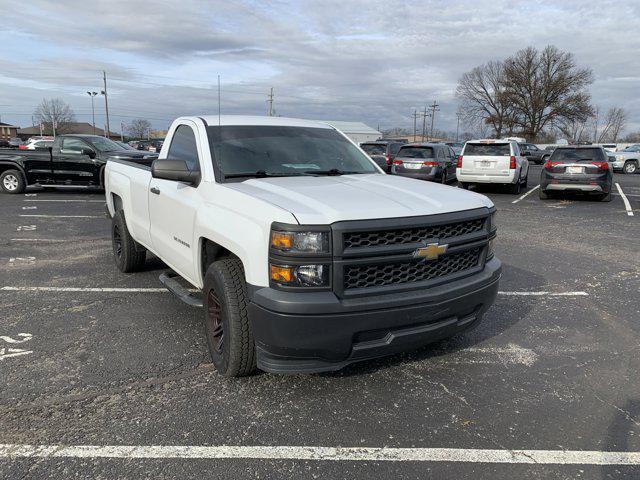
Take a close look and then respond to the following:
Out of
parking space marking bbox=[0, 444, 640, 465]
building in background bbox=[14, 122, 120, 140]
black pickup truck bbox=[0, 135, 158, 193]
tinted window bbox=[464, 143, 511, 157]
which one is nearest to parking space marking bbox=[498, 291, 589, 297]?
parking space marking bbox=[0, 444, 640, 465]

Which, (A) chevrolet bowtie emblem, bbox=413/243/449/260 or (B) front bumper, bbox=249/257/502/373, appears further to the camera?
(A) chevrolet bowtie emblem, bbox=413/243/449/260

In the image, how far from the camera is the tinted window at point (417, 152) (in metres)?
16.1

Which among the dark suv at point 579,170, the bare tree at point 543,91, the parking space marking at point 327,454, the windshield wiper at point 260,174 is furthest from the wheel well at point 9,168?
the bare tree at point 543,91

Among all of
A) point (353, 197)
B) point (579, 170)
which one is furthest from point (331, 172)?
point (579, 170)

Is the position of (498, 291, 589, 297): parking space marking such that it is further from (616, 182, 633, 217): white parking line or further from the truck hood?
(616, 182, 633, 217): white parking line

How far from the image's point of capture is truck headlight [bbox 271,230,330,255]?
112 inches

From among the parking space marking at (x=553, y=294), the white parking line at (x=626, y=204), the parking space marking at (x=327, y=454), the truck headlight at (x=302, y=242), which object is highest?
the truck headlight at (x=302, y=242)

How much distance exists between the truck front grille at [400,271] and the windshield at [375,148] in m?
17.8

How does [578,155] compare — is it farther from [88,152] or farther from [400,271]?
[88,152]

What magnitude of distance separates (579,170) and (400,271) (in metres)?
13.2

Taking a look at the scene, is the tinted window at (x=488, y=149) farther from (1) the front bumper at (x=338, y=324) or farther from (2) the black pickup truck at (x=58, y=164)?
(1) the front bumper at (x=338, y=324)

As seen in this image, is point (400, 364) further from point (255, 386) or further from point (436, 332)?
point (255, 386)

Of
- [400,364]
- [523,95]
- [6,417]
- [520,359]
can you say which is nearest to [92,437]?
[6,417]

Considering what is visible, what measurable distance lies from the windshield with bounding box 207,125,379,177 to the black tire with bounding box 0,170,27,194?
13.5 m
